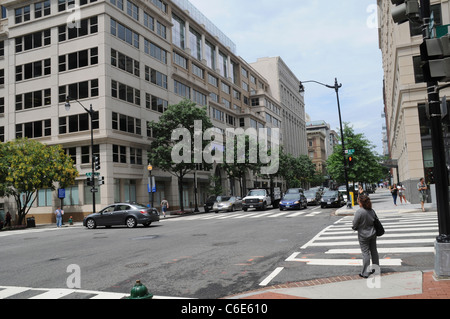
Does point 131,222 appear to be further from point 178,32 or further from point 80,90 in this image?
point 178,32

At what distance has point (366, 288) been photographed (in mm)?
6250

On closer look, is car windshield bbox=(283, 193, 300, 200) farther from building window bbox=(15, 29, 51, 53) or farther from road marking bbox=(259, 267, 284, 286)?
building window bbox=(15, 29, 51, 53)

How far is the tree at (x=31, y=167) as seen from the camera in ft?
103

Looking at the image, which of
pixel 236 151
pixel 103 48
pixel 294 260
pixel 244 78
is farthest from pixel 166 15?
pixel 294 260

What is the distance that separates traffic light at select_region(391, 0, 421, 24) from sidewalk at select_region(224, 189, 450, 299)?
4.72 metres

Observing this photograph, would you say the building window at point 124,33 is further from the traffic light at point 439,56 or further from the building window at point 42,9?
the traffic light at point 439,56

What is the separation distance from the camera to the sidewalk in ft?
18.9

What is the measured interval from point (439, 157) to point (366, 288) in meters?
2.71

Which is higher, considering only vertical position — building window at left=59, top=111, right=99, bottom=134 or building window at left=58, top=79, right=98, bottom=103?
building window at left=58, top=79, right=98, bottom=103

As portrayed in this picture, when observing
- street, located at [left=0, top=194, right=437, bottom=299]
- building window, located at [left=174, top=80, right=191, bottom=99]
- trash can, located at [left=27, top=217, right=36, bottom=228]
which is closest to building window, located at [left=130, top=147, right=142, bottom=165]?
trash can, located at [left=27, top=217, right=36, bottom=228]

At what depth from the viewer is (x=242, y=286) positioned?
23.2 ft
